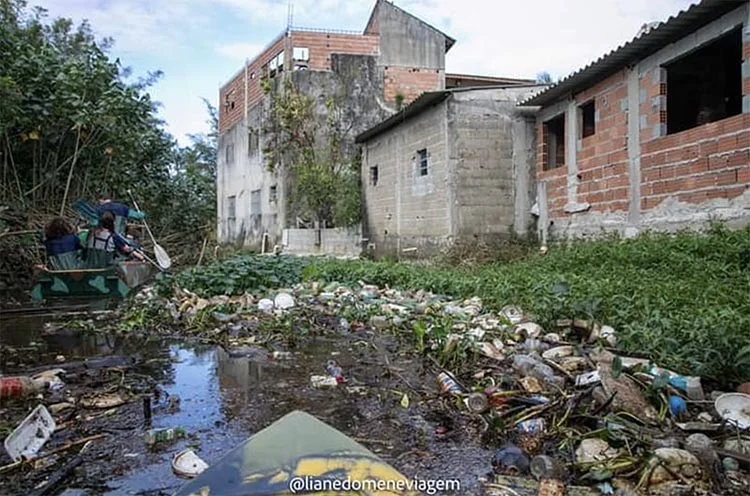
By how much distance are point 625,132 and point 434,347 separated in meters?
5.64

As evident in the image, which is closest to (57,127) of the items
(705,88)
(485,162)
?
(485,162)

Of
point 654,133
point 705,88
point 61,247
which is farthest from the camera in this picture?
point 705,88

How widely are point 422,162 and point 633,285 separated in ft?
23.8

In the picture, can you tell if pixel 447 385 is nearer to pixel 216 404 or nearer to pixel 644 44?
pixel 216 404

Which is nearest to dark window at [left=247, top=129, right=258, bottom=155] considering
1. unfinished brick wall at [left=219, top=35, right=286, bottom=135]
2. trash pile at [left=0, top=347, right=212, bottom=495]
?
unfinished brick wall at [left=219, top=35, right=286, bottom=135]

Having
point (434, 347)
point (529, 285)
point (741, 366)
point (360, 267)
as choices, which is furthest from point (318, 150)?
point (741, 366)

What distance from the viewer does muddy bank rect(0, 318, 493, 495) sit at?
7.95ft

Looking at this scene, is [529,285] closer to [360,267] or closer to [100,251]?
[360,267]

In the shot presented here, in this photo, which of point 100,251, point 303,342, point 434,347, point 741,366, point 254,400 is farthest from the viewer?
point 100,251

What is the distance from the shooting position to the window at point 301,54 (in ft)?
56.8

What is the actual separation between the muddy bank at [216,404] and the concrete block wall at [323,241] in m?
9.90

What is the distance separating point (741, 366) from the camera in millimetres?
2986

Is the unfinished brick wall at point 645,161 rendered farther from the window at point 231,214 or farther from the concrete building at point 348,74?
the window at point 231,214

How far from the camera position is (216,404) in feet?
11.1
